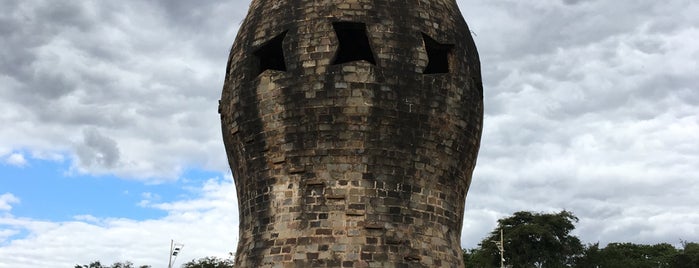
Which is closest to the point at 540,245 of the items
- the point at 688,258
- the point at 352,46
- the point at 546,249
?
the point at 546,249

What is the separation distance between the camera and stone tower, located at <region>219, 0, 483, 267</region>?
12.4m

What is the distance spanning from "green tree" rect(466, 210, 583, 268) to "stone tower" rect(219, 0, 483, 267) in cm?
3073

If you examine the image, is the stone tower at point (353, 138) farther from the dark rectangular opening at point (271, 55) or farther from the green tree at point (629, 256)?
the green tree at point (629, 256)

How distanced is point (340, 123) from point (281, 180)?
1491mm

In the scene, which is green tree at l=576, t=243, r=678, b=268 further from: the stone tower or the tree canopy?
the stone tower

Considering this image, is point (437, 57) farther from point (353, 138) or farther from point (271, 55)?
point (271, 55)

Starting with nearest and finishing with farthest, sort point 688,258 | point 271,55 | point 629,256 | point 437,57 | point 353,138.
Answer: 1. point 353,138
2. point 437,57
3. point 271,55
4. point 688,258
5. point 629,256

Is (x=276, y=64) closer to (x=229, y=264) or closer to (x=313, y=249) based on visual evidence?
(x=313, y=249)

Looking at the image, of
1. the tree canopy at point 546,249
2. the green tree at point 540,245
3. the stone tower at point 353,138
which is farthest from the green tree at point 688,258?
the stone tower at point 353,138

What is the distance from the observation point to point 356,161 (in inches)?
493

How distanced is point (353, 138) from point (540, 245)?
1330 inches

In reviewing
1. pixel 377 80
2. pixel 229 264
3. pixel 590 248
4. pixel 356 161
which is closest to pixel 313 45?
pixel 377 80

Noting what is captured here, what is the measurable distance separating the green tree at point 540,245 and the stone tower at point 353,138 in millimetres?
Answer: 30731

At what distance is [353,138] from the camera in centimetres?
1262
